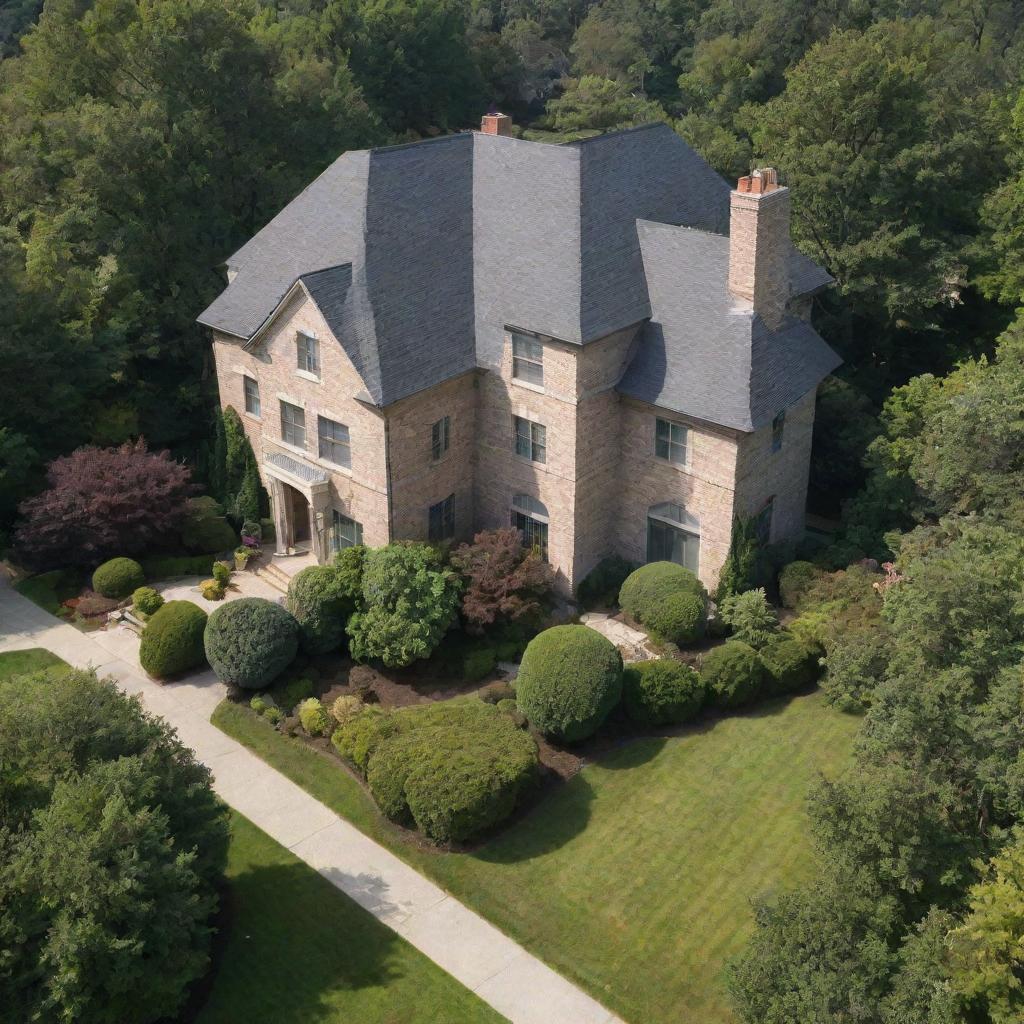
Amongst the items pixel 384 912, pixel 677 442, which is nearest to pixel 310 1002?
pixel 384 912

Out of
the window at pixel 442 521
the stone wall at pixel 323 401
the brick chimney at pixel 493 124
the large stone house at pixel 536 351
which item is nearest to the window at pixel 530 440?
the large stone house at pixel 536 351

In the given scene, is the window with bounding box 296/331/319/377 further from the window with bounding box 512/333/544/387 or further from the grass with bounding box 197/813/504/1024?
the grass with bounding box 197/813/504/1024

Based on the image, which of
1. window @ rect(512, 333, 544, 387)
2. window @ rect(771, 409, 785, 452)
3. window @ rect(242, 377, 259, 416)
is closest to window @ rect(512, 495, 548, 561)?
window @ rect(512, 333, 544, 387)

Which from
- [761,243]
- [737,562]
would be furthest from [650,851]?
[761,243]

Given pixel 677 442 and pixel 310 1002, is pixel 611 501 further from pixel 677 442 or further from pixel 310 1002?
pixel 310 1002

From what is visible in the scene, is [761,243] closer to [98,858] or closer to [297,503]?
[297,503]
